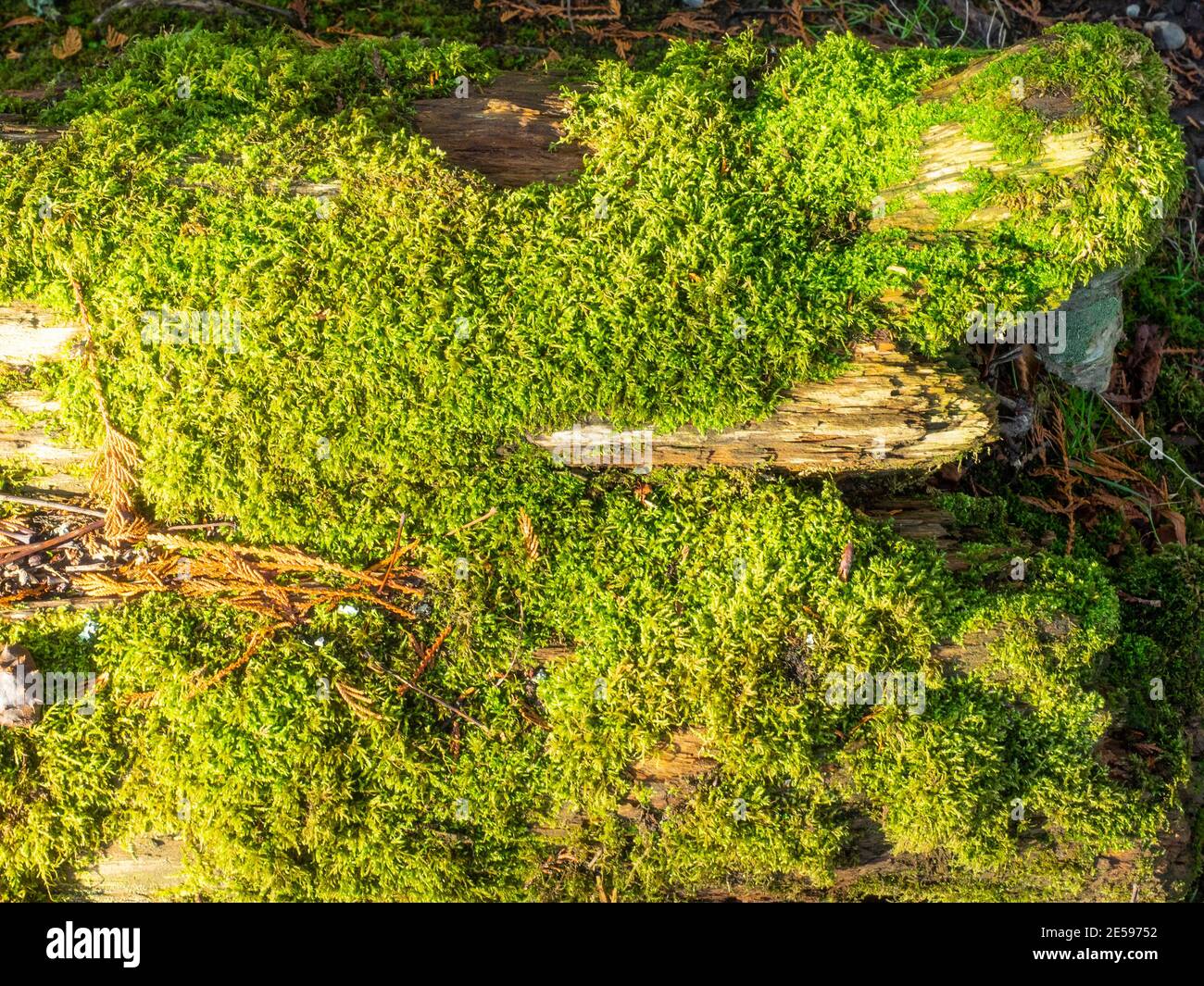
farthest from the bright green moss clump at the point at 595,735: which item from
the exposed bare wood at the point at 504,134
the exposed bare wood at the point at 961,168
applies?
the exposed bare wood at the point at 504,134

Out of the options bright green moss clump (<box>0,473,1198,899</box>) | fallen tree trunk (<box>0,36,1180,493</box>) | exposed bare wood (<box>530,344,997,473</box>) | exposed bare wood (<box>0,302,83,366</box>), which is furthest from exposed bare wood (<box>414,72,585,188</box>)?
exposed bare wood (<box>0,302,83,366</box>)

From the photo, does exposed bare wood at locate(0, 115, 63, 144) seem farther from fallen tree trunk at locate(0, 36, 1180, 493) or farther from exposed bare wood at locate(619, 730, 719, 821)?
exposed bare wood at locate(619, 730, 719, 821)

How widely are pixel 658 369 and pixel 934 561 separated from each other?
1.67m

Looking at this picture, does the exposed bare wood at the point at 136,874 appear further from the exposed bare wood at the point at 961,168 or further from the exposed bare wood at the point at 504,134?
the exposed bare wood at the point at 961,168

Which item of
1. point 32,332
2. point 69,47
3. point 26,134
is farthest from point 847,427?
point 69,47

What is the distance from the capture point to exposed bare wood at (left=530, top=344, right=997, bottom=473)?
3.68 m

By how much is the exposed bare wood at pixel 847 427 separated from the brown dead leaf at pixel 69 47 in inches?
166

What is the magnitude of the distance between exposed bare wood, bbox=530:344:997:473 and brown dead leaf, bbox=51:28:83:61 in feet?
13.8

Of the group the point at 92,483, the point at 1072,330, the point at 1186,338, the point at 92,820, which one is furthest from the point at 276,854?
the point at 1186,338

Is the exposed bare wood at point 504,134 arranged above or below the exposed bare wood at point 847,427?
above

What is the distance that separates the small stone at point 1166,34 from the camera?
606 centimetres

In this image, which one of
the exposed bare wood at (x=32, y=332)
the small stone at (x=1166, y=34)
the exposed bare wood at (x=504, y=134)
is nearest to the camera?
the exposed bare wood at (x=32, y=332)

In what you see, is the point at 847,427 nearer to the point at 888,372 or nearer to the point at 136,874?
the point at 888,372

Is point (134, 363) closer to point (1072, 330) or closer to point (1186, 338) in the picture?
point (1072, 330)
